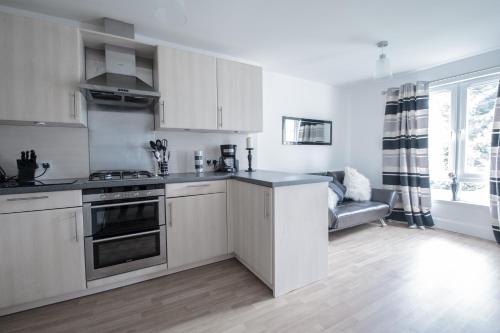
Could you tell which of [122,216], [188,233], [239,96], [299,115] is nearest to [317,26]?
[239,96]

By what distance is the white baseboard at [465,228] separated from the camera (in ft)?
9.18

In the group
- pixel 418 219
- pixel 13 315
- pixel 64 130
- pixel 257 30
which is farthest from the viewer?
pixel 418 219

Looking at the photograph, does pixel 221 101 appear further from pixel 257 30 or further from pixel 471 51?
pixel 471 51

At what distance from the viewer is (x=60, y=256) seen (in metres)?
1.64

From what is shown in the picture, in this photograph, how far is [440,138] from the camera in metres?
3.27

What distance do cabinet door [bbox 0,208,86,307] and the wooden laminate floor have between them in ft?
0.53

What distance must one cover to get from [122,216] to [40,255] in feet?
1.85

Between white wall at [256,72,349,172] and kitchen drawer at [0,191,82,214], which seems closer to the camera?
kitchen drawer at [0,191,82,214]

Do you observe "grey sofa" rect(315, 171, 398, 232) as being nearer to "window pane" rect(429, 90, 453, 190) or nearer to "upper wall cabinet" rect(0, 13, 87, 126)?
"window pane" rect(429, 90, 453, 190)

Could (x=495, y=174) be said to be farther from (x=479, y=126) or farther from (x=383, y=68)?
(x=383, y=68)

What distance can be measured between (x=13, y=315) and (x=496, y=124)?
198 inches

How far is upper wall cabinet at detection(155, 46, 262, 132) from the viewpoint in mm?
2188

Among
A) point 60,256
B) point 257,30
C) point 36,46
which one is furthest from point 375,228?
point 36,46

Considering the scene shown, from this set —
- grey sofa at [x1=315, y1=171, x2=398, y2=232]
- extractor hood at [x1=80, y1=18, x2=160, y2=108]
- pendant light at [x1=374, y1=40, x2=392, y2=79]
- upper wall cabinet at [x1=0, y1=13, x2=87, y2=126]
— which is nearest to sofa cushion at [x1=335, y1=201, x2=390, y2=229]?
grey sofa at [x1=315, y1=171, x2=398, y2=232]
